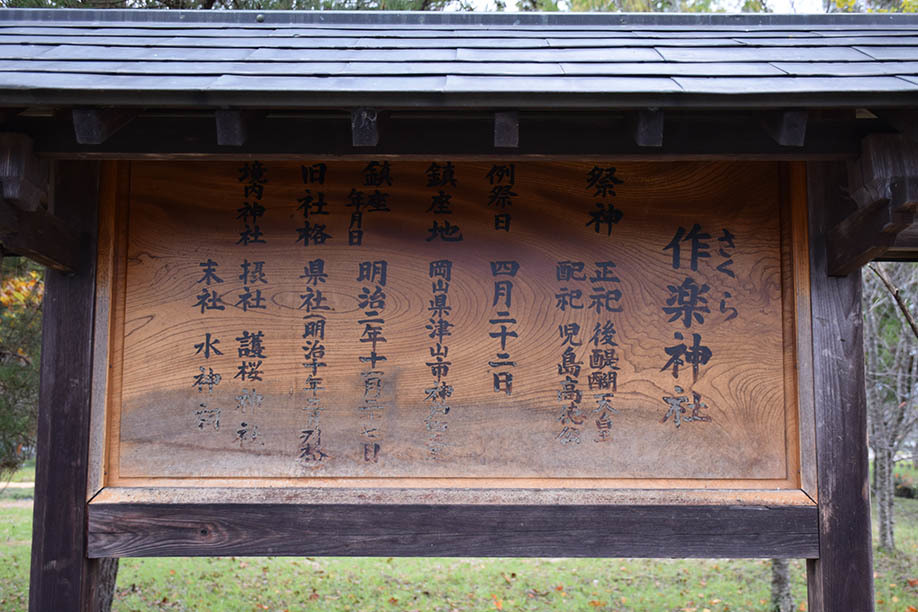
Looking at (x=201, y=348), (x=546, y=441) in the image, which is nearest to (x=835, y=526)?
(x=546, y=441)

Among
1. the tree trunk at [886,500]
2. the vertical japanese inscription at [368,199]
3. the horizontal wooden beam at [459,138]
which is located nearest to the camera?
the horizontal wooden beam at [459,138]

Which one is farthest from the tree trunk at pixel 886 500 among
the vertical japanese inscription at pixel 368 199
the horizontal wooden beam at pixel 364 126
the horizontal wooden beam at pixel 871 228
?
the horizontal wooden beam at pixel 364 126

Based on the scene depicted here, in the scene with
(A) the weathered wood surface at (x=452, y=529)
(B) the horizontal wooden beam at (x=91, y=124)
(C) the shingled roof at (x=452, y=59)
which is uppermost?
(C) the shingled roof at (x=452, y=59)

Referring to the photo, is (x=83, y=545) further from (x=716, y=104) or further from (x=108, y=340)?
(x=716, y=104)

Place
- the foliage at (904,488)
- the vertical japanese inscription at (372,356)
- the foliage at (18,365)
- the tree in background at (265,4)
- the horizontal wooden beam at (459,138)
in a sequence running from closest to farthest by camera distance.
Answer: the horizontal wooden beam at (459,138), the vertical japanese inscription at (372,356), the foliage at (18,365), the tree in background at (265,4), the foliage at (904,488)

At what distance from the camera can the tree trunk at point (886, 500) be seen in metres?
9.69

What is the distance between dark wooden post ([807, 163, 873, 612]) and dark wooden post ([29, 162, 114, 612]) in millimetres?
3356

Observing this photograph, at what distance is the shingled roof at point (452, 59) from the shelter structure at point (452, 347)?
0.16 ft

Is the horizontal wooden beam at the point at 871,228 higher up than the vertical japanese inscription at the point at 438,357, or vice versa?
the horizontal wooden beam at the point at 871,228

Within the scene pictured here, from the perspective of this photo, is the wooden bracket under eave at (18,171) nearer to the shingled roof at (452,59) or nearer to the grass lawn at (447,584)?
the shingled roof at (452,59)

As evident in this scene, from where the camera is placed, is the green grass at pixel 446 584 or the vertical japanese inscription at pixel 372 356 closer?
the vertical japanese inscription at pixel 372 356

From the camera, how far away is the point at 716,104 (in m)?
2.34

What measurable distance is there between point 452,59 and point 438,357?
1.32 metres

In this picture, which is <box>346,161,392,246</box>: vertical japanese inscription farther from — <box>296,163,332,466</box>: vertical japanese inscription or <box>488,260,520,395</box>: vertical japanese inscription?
<box>488,260,520,395</box>: vertical japanese inscription
